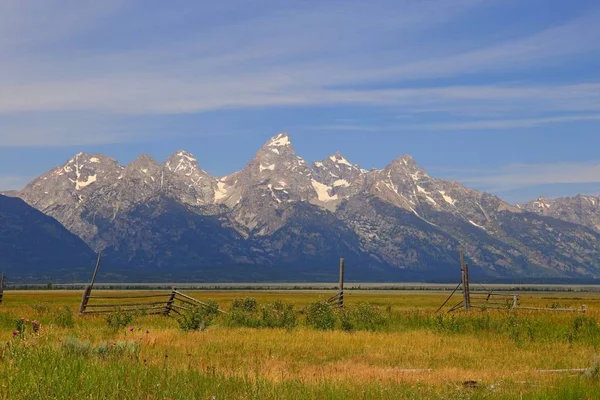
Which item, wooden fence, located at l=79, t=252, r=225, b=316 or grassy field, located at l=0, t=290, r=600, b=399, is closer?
grassy field, located at l=0, t=290, r=600, b=399

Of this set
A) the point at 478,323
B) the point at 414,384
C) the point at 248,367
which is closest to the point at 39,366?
the point at 248,367

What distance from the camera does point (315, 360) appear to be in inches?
790

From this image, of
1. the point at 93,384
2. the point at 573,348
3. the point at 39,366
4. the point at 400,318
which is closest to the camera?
the point at 93,384

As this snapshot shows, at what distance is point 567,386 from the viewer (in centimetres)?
1473

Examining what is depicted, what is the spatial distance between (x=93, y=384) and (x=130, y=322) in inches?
786

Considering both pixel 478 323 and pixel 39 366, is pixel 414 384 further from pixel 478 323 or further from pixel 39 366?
pixel 478 323

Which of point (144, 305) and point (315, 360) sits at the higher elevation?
point (144, 305)

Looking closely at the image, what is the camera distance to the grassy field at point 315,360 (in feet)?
42.3

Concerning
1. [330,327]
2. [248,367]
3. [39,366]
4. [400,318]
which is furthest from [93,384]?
[400,318]

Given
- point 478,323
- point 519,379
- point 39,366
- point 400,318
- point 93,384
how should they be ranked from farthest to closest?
1. point 400,318
2. point 478,323
3. point 519,379
4. point 39,366
5. point 93,384

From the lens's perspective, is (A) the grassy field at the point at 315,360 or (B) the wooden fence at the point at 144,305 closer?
(A) the grassy field at the point at 315,360

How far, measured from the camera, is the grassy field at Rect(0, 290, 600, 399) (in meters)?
12.9

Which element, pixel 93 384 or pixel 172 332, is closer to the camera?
pixel 93 384

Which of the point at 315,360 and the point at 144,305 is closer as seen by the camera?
the point at 315,360
